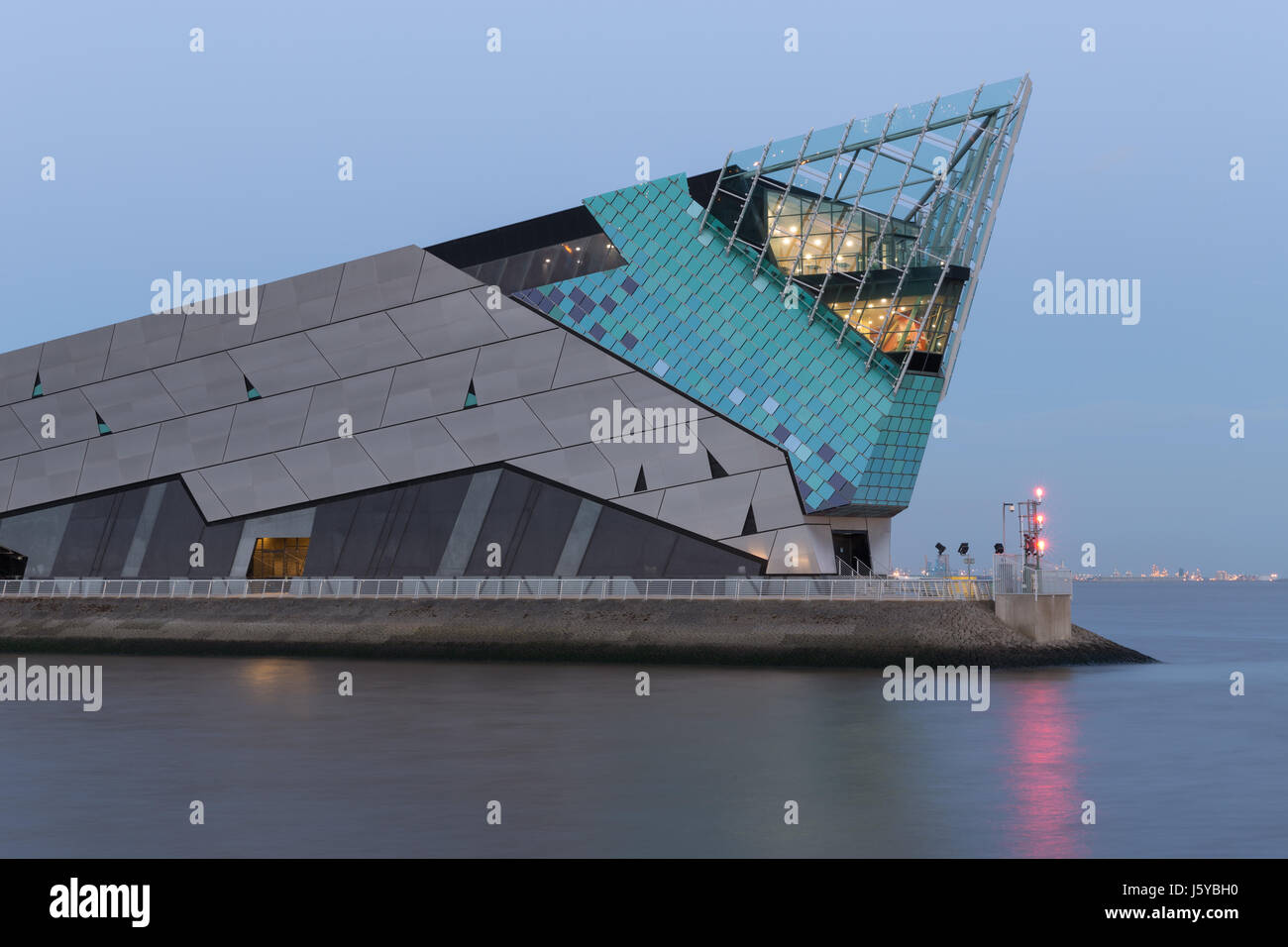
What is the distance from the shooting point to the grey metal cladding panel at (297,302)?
57875mm

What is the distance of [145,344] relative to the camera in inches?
2391

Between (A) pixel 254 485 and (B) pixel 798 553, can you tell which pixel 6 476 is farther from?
(B) pixel 798 553

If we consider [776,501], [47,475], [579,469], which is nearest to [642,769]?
[776,501]

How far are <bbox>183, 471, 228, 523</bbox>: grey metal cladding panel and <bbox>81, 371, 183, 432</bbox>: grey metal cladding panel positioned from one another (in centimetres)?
316

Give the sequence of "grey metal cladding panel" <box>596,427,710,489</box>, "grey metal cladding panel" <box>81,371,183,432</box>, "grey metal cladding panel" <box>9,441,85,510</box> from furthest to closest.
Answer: "grey metal cladding panel" <box>9,441,85,510</box>
"grey metal cladding panel" <box>81,371,183,432</box>
"grey metal cladding panel" <box>596,427,710,489</box>

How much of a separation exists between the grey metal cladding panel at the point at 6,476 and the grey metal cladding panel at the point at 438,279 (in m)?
23.4

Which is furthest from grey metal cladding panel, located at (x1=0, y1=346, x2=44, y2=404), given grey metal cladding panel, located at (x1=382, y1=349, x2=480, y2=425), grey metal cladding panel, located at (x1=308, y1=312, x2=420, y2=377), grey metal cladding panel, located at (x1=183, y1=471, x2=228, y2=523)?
grey metal cladding panel, located at (x1=382, y1=349, x2=480, y2=425)

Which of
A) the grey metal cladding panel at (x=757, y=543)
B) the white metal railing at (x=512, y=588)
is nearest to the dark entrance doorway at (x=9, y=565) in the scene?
the white metal railing at (x=512, y=588)

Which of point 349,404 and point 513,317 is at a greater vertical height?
point 513,317

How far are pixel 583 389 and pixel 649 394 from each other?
2924 millimetres

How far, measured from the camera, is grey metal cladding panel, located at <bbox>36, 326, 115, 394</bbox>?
6153 centimetres

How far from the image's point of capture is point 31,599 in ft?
187

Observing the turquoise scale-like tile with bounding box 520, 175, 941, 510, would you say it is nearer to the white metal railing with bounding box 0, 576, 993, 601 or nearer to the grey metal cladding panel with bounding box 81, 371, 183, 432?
the white metal railing with bounding box 0, 576, 993, 601
